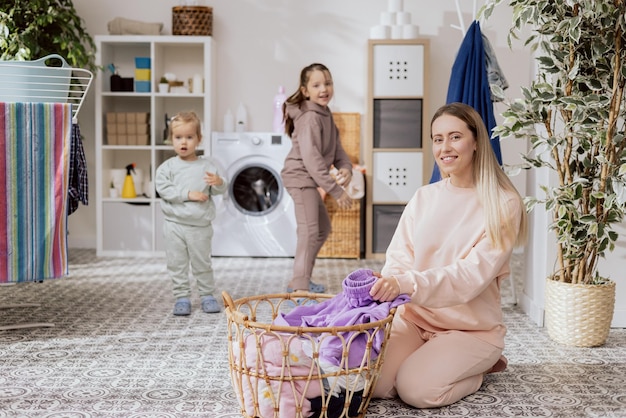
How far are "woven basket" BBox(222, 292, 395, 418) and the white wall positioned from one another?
3833mm

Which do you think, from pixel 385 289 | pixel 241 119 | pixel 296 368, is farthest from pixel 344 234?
pixel 296 368

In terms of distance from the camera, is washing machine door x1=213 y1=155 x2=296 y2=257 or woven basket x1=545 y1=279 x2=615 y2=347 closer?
woven basket x1=545 y1=279 x2=615 y2=347

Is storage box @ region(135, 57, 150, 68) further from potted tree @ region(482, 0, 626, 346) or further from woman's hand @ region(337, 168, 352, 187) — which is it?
potted tree @ region(482, 0, 626, 346)

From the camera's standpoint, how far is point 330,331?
195cm

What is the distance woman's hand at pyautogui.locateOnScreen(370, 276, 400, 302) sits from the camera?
2.09m

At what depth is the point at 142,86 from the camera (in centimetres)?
546

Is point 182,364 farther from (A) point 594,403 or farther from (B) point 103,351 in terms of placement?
(A) point 594,403

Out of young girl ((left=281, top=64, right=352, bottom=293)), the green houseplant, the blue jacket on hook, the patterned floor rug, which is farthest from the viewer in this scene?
the green houseplant

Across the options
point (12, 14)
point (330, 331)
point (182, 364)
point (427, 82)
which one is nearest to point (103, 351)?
point (182, 364)

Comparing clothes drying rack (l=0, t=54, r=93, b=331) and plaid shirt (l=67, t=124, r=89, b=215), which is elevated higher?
clothes drying rack (l=0, t=54, r=93, b=331)

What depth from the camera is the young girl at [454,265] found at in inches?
89.4

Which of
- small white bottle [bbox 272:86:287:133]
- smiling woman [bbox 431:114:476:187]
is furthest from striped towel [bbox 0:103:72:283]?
small white bottle [bbox 272:86:287:133]

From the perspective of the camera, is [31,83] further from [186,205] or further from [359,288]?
[359,288]

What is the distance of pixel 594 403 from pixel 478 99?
1627 mm
